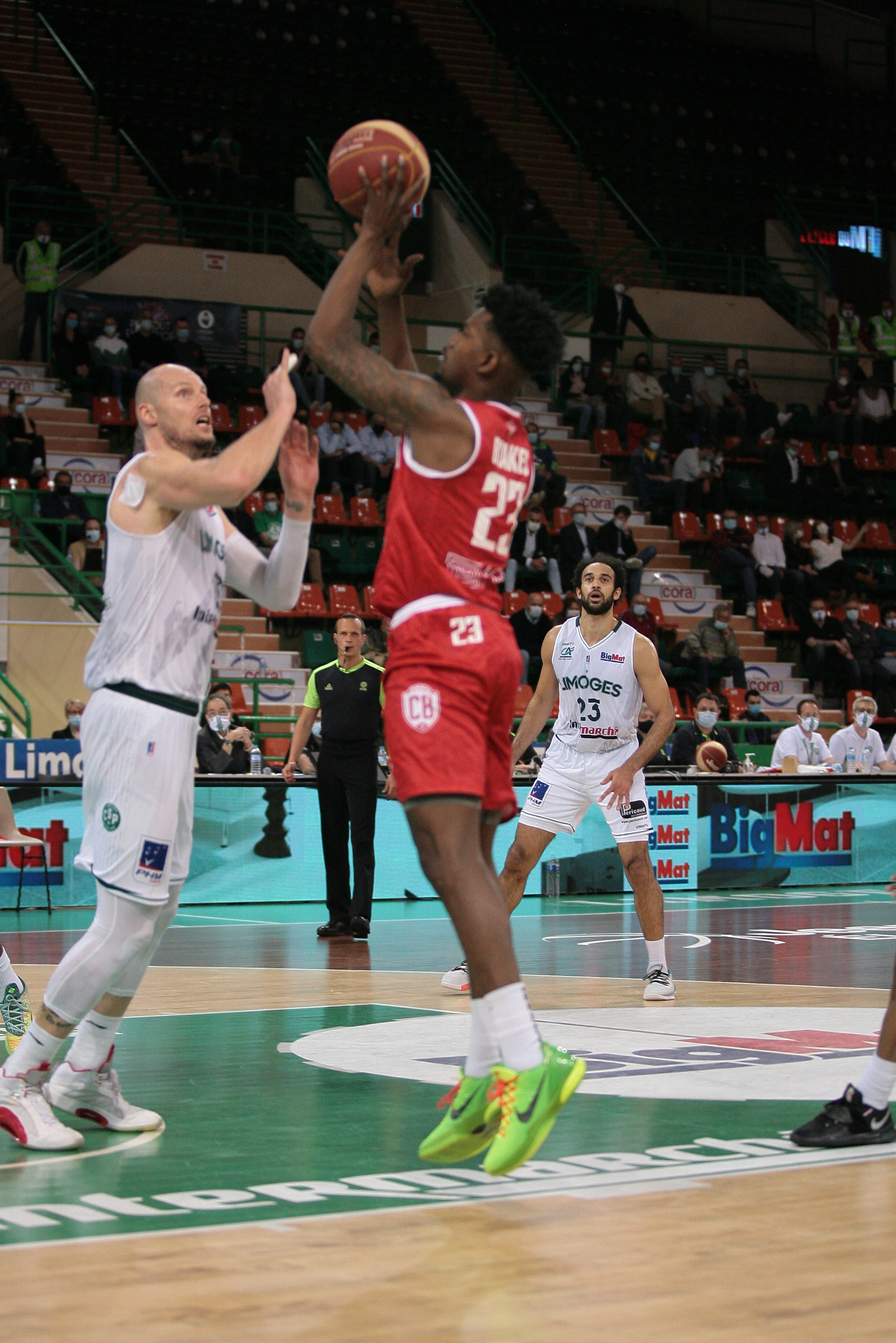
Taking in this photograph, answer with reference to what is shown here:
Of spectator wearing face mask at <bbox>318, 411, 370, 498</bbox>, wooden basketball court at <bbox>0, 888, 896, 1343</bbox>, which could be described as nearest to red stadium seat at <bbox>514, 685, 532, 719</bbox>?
spectator wearing face mask at <bbox>318, 411, 370, 498</bbox>

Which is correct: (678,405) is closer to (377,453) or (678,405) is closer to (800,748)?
(377,453)

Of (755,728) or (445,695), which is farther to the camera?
(755,728)

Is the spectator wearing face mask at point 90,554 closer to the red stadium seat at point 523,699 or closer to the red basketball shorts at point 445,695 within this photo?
the red stadium seat at point 523,699

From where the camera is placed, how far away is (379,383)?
14.8 feet

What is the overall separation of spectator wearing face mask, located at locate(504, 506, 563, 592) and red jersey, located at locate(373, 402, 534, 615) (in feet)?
60.3

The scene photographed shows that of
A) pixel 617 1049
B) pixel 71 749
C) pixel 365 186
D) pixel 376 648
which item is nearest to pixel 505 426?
pixel 365 186

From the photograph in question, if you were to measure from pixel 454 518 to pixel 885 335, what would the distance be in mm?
28912

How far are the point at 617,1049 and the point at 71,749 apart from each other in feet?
30.0

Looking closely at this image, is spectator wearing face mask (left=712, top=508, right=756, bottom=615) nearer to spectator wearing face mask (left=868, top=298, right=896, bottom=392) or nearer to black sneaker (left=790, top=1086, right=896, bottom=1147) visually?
spectator wearing face mask (left=868, top=298, right=896, bottom=392)

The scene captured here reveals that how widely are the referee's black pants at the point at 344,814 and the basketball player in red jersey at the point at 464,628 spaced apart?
26.8 feet

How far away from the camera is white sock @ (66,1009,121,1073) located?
5309 millimetres

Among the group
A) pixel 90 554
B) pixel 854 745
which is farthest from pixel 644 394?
pixel 90 554

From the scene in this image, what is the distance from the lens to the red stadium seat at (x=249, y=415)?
2366 centimetres

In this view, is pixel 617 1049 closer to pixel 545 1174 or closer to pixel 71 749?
pixel 545 1174
